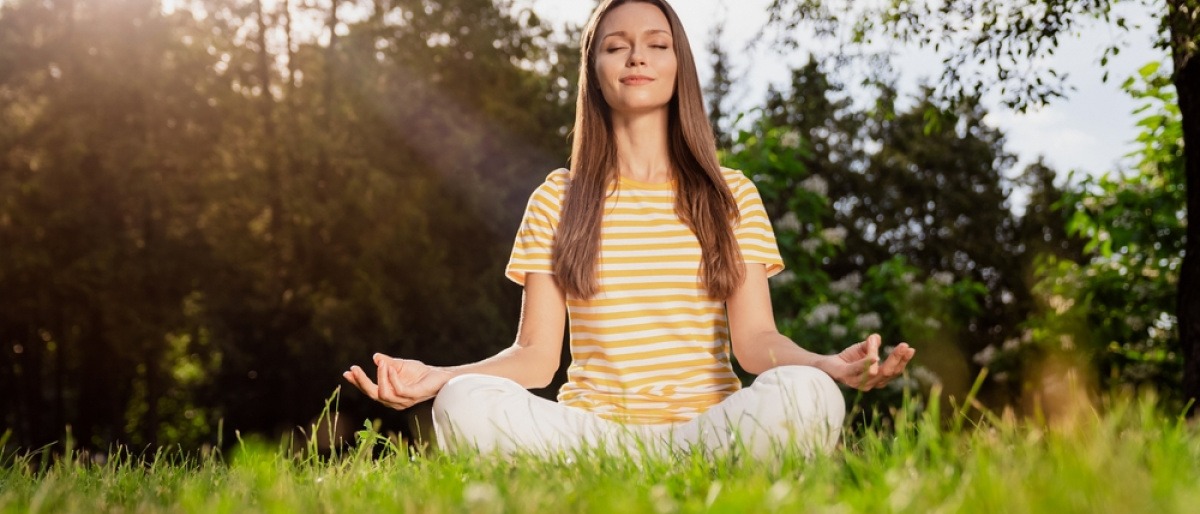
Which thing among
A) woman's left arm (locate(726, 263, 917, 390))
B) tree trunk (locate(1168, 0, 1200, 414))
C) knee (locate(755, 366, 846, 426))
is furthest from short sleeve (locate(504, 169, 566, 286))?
tree trunk (locate(1168, 0, 1200, 414))

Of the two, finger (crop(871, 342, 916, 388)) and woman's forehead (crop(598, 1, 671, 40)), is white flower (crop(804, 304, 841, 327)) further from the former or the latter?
finger (crop(871, 342, 916, 388))

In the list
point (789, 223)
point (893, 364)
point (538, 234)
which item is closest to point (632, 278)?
point (538, 234)

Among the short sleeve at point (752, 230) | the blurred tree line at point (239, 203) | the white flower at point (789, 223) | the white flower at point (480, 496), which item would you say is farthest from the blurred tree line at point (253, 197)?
the white flower at point (480, 496)

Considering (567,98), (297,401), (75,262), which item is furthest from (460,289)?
(75,262)

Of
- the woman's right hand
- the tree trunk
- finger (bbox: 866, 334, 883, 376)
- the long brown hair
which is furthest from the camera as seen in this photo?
the tree trunk

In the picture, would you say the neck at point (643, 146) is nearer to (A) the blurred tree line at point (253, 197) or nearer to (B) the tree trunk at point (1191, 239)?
(B) the tree trunk at point (1191, 239)

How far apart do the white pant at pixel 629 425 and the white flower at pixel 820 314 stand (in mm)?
6627

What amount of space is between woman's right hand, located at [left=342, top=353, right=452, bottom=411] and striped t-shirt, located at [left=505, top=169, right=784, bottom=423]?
46cm

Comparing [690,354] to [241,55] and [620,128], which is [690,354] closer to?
[620,128]

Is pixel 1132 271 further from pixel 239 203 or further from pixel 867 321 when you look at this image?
pixel 239 203

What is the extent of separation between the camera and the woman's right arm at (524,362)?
3.02 metres

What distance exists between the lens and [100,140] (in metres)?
19.2

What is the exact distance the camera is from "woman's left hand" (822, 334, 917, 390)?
98.3 inches

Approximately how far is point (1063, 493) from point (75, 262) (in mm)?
19184
